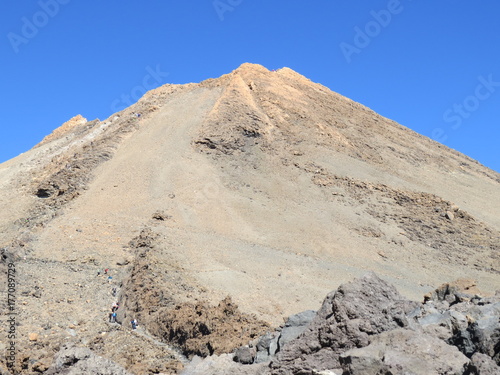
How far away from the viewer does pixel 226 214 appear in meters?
30.5

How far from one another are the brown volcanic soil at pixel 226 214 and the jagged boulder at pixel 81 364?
13.5 ft

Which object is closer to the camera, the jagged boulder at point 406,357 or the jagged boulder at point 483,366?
the jagged boulder at point 483,366

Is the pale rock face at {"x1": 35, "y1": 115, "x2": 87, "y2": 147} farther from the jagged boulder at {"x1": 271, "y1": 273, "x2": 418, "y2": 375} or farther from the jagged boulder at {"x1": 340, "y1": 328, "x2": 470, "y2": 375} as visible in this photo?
the jagged boulder at {"x1": 340, "y1": 328, "x2": 470, "y2": 375}

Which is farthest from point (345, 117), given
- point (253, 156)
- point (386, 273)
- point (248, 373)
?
point (248, 373)

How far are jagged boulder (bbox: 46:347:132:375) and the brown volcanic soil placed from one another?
4108 mm

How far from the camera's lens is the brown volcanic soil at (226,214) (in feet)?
63.4

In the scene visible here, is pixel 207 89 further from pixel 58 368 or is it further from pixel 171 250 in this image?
pixel 58 368

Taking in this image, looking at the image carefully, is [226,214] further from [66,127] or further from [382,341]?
[66,127]

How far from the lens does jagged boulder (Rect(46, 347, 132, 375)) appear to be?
8.23 meters

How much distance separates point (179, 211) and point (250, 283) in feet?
26.7

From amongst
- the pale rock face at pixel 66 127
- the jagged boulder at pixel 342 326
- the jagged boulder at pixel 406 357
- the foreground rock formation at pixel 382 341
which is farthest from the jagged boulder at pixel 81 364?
the pale rock face at pixel 66 127

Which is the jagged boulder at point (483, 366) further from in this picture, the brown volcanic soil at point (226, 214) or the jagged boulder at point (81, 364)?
the brown volcanic soil at point (226, 214)

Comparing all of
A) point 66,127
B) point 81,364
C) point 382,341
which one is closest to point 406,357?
point 382,341

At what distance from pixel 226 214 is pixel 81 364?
22193mm
